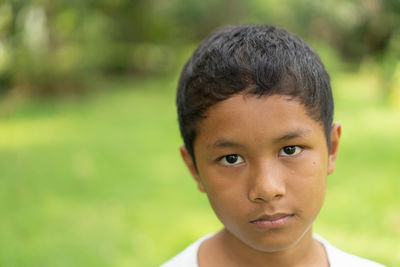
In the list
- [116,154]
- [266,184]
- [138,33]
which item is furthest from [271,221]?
[138,33]

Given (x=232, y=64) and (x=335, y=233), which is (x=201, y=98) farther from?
(x=335, y=233)

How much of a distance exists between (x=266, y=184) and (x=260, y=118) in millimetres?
198

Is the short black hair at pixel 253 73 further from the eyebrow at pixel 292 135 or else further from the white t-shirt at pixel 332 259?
the white t-shirt at pixel 332 259

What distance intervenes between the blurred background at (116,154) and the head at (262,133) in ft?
6.53

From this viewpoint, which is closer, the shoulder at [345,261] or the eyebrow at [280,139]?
the eyebrow at [280,139]

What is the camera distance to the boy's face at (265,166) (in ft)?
4.83

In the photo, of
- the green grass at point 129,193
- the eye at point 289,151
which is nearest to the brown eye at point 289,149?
the eye at point 289,151

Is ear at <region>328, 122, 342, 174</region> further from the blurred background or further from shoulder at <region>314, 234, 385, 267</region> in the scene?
the blurred background

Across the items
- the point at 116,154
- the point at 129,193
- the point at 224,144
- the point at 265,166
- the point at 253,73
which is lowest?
the point at 265,166

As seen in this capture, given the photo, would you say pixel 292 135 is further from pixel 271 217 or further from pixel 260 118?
pixel 271 217

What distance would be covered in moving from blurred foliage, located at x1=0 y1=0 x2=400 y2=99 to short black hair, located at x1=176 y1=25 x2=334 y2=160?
331 centimetres

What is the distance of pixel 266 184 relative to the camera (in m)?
1.44

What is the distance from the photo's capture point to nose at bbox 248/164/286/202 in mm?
1442

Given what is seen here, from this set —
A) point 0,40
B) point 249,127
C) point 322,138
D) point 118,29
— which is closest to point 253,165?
point 249,127
